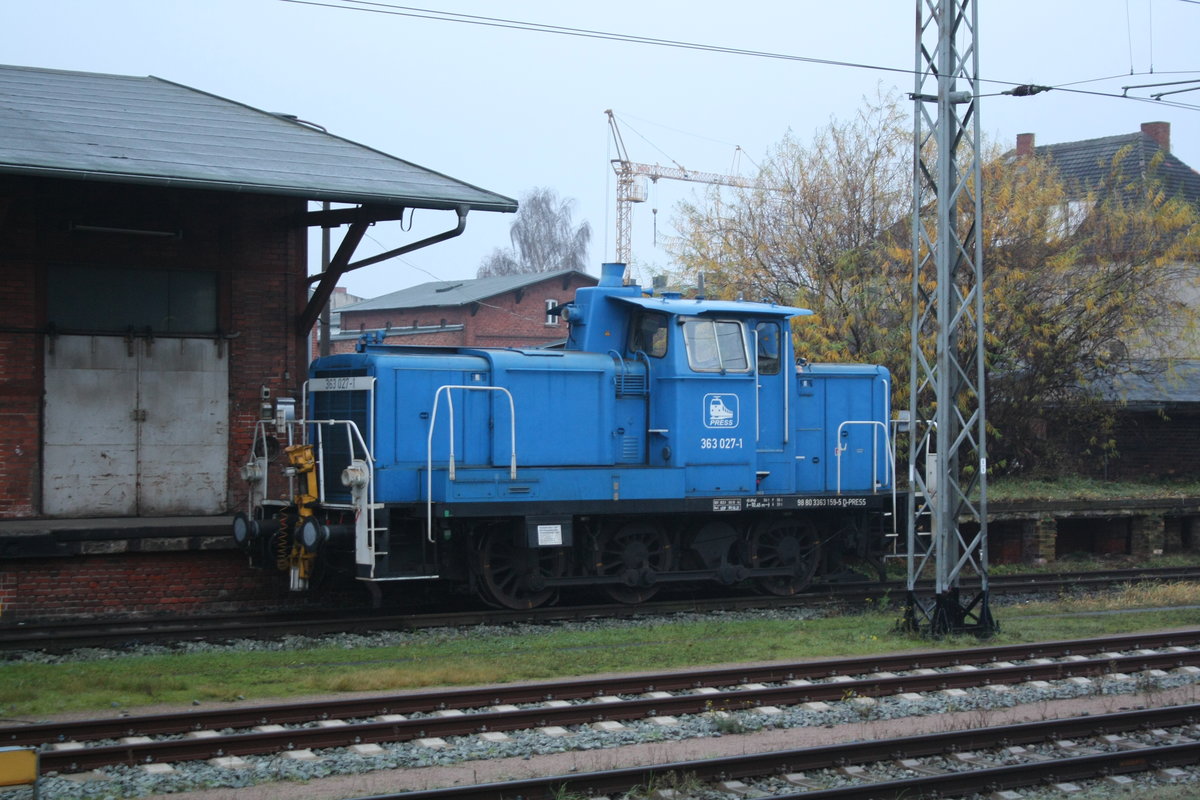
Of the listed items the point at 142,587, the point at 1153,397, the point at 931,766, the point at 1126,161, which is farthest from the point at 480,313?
the point at 931,766

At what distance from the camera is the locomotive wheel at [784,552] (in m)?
14.5

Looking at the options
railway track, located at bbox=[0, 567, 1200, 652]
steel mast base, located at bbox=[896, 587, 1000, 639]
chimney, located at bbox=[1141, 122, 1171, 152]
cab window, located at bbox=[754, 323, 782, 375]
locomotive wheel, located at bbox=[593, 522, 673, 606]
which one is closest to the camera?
railway track, located at bbox=[0, 567, 1200, 652]

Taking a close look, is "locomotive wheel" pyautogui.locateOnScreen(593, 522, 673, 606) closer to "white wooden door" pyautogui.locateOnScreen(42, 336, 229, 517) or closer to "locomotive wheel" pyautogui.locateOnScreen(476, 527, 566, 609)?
"locomotive wheel" pyautogui.locateOnScreen(476, 527, 566, 609)

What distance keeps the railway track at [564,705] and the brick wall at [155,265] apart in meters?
6.40

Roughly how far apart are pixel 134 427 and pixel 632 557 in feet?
20.0

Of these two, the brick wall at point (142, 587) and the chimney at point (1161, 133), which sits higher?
the chimney at point (1161, 133)

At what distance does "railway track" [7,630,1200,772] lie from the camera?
24.3 ft

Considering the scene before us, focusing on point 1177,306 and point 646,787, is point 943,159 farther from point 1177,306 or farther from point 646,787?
point 1177,306

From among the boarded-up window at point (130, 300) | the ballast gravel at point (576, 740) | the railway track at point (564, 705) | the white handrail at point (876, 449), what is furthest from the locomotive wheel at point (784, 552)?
the boarded-up window at point (130, 300)

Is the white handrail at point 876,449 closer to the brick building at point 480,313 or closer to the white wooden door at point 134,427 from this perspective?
the white wooden door at point 134,427

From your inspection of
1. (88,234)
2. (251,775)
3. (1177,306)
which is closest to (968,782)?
(251,775)

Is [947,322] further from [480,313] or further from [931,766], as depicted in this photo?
[480,313]

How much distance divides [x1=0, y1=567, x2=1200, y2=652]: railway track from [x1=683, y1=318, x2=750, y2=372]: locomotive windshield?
9.24 ft

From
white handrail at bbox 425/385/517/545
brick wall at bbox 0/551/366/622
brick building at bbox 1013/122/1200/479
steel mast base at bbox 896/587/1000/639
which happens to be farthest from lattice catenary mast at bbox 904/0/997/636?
brick building at bbox 1013/122/1200/479
